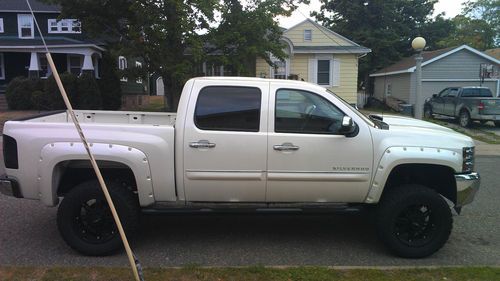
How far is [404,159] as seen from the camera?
5.00 m

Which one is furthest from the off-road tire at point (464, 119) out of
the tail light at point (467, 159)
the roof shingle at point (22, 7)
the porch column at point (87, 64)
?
the roof shingle at point (22, 7)

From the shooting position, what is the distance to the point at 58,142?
15.9 feet

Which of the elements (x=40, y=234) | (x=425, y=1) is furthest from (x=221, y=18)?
(x=425, y=1)

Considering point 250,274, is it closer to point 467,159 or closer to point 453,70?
point 467,159

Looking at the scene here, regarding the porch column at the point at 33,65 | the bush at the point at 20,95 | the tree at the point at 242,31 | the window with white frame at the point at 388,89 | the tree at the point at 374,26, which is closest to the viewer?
the tree at the point at 242,31

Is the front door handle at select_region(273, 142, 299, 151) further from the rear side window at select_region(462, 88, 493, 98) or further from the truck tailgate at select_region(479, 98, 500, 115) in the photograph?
the rear side window at select_region(462, 88, 493, 98)

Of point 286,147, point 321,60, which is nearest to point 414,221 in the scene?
point 286,147

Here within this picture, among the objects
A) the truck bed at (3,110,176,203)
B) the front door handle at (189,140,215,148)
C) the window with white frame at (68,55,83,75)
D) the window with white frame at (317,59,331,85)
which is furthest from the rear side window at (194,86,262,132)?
the window with white frame at (68,55,83,75)

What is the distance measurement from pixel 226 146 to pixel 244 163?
0.26 m

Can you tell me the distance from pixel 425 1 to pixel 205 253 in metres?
44.4

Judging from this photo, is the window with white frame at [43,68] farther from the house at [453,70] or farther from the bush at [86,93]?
the house at [453,70]

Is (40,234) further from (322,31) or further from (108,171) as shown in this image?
(322,31)

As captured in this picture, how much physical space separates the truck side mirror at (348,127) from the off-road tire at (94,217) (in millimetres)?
2321

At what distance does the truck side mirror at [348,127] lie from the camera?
4.80 metres
